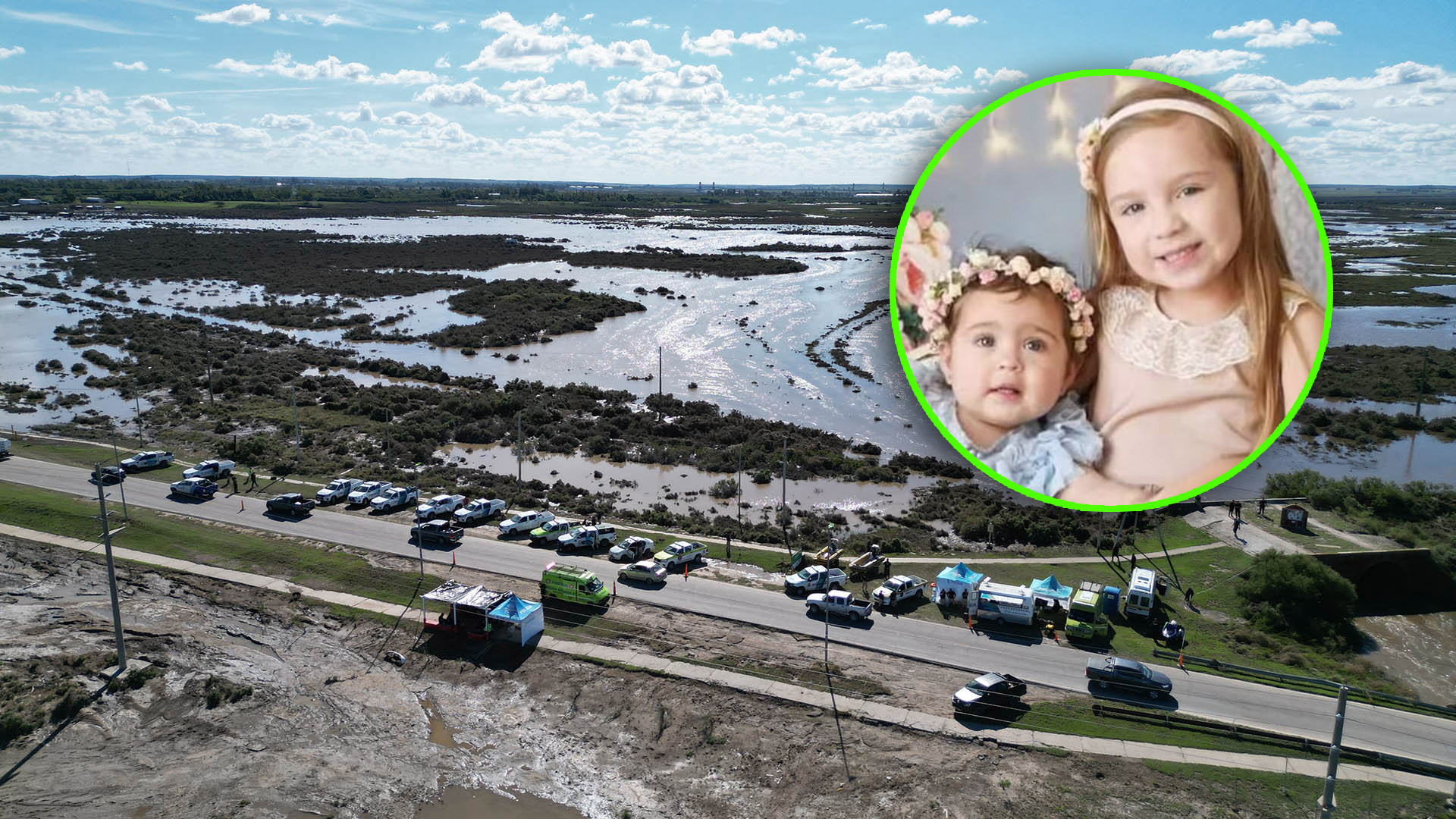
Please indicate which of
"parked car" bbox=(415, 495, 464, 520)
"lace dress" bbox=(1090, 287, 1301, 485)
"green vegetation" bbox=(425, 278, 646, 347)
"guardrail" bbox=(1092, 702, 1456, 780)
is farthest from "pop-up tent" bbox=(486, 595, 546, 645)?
"green vegetation" bbox=(425, 278, 646, 347)

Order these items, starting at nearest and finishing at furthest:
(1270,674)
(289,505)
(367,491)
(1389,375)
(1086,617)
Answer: (1270,674) → (1086,617) → (289,505) → (367,491) → (1389,375)

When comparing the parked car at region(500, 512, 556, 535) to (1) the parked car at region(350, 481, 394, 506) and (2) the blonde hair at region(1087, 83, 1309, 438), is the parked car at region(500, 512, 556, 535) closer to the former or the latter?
(1) the parked car at region(350, 481, 394, 506)

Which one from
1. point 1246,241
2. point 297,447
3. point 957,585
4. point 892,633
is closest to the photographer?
point 1246,241

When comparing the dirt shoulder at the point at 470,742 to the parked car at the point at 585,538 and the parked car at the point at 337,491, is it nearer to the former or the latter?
the parked car at the point at 585,538

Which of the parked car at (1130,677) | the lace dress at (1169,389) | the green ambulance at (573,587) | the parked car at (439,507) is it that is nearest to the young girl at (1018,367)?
the lace dress at (1169,389)

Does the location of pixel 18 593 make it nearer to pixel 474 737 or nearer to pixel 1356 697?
pixel 474 737

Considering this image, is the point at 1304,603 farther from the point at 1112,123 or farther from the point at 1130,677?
the point at 1112,123

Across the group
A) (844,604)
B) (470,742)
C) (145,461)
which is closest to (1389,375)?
(844,604)
